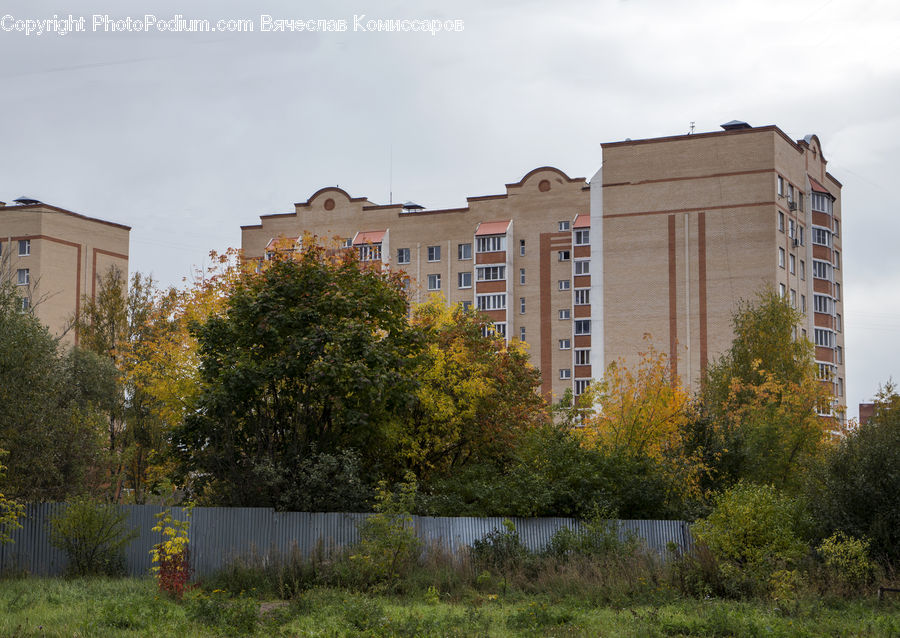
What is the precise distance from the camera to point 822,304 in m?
70.8

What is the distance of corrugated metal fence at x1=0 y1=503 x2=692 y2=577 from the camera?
22.7 metres

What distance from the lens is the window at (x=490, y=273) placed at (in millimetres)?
82250

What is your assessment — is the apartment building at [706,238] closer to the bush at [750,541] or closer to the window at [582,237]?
the window at [582,237]

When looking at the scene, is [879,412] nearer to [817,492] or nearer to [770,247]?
[817,492]

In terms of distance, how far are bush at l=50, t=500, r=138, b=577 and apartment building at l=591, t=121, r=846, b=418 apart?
46.6m

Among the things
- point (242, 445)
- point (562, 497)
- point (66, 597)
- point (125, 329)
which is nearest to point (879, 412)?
point (562, 497)

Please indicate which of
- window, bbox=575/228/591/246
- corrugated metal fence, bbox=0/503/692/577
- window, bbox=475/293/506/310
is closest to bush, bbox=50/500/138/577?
corrugated metal fence, bbox=0/503/692/577

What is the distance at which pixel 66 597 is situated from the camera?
59.8 feet

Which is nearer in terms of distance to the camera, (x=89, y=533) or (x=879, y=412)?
(x=89, y=533)

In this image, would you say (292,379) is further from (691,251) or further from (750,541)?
(691,251)

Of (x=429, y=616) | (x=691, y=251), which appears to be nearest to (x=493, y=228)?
(x=691, y=251)

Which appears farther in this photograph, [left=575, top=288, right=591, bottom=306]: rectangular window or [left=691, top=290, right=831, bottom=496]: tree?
[left=575, top=288, right=591, bottom=306]: rectangular window

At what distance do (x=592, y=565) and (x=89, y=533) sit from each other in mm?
11702

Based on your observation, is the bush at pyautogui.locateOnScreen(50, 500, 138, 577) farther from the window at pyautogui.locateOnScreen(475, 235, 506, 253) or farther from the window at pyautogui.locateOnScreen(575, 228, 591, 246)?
the window at pyautogui.locateOnScreen(475, 235, 506, 253)
